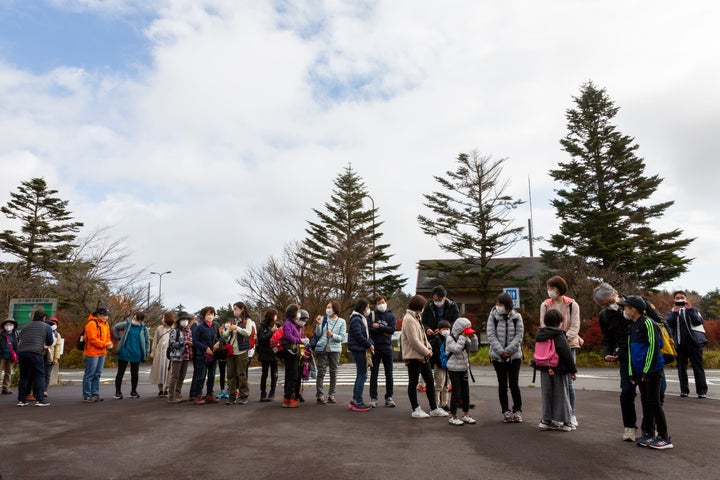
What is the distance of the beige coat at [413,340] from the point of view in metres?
7.76

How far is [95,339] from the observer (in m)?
10.6

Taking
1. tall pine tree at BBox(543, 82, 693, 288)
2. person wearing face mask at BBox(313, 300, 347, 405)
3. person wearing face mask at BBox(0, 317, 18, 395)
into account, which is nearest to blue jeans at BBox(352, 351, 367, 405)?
person wearing face mask at BBox(313, 300, 347, 405)

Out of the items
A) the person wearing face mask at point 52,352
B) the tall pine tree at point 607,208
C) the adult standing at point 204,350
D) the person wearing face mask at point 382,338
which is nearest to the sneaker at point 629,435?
the person wearing face mask at point 382,338

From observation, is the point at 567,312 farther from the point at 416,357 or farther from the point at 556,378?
the point at 416,357

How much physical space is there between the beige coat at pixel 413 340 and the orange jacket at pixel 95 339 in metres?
6.72

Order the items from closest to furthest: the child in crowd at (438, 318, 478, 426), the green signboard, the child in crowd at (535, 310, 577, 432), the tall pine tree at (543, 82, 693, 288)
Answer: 1. the child in crowd at (535, 310, 577, 432)
2. the child in crowd at (438, 318, 478, 426)
3. the green signboard
4. the tall pine tree at (543, 82, 693, 288)

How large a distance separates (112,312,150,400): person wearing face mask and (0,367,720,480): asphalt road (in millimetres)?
1992

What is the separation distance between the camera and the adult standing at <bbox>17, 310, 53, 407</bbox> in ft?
32.8

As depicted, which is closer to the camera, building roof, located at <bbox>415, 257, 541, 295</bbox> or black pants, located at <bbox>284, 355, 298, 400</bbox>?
black pants, located at <bbox>284, 355, 298, 400</bbox>

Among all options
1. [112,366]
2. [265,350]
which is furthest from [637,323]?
[112,366]

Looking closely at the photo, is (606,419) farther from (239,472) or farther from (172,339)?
(172,339)

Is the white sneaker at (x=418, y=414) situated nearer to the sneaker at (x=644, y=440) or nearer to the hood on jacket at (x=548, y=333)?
the hood on jacket at (x=548, y=333)

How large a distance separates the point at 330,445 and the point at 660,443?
12.2 ft

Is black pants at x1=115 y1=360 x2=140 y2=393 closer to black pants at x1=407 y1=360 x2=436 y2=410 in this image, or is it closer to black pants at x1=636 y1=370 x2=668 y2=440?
black pants at x1=407 y1=360 x2=436 y2=410
